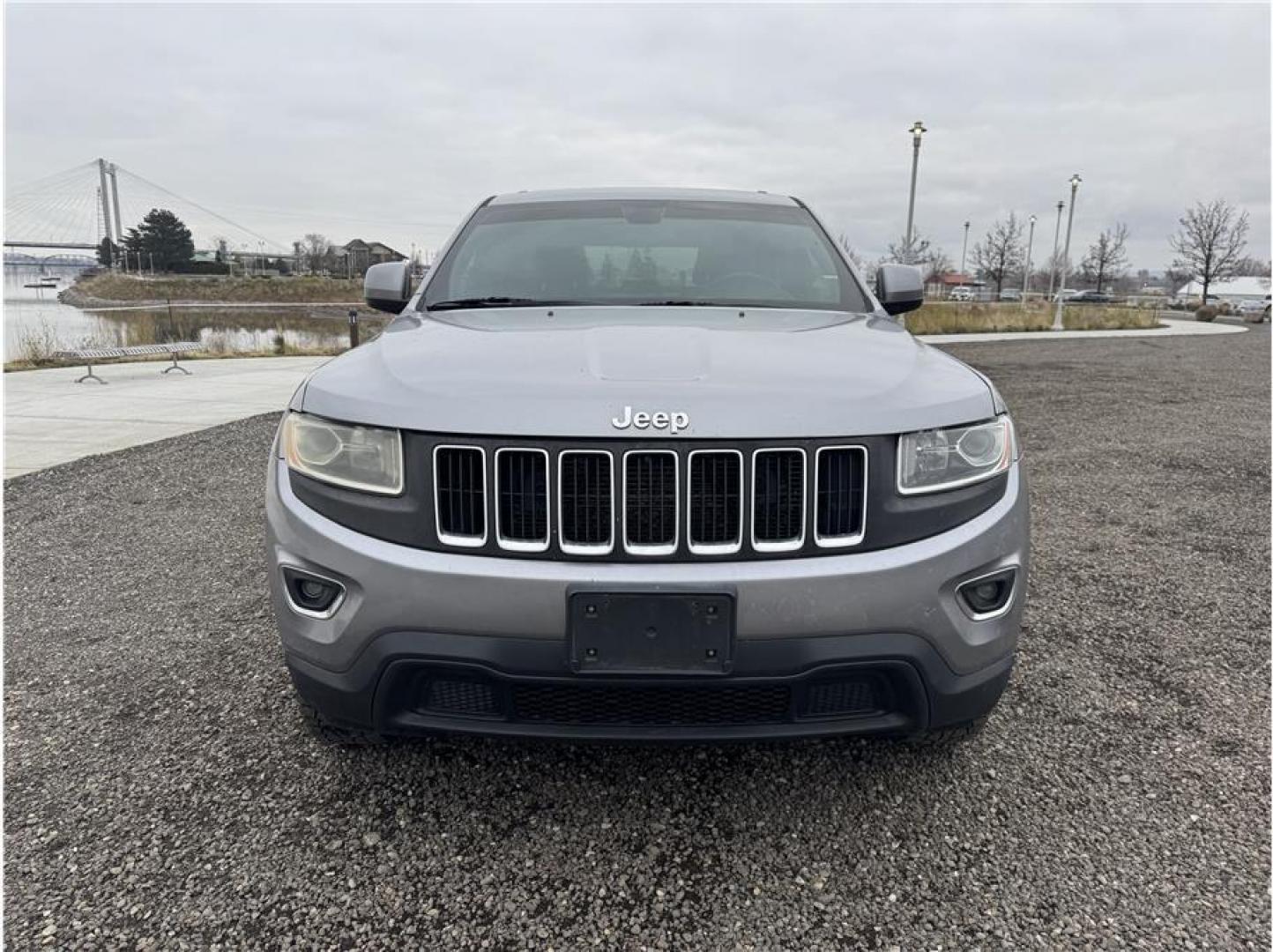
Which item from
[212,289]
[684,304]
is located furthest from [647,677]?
[212,289]

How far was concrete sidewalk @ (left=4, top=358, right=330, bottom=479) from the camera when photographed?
7094 millimetres

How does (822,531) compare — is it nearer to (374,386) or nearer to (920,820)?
(920,820)

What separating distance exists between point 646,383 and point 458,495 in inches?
19.2

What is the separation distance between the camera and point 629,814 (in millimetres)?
2285

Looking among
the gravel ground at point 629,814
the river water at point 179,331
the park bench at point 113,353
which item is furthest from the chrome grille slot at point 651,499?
the river water at point 179,331

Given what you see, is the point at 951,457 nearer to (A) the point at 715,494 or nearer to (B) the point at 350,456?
(A) the point at 715,494

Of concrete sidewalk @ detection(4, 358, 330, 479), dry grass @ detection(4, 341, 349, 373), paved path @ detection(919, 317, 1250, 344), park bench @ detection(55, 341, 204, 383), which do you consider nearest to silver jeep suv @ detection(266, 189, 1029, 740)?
concrete sidewalk @ detection(4, 358, 330, 479)

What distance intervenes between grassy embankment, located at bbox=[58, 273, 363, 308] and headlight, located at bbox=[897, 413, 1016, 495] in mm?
47941

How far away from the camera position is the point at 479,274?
3.23 m

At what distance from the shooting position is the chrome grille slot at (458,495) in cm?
189

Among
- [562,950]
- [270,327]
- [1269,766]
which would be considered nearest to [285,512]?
[562,950]

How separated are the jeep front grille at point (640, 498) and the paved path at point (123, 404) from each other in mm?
5745

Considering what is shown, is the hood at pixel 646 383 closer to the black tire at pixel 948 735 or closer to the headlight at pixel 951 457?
the headlight at pixel 951 457

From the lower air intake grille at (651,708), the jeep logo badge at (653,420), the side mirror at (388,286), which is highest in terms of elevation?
the side mirror at (388,286)
